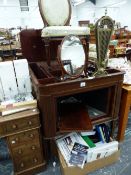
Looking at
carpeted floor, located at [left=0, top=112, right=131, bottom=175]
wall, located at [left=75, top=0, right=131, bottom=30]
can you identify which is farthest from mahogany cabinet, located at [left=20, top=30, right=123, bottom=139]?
wall, located at [left=75, top=0, right=131, bottom=30]

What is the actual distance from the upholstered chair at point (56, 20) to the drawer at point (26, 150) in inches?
30.4

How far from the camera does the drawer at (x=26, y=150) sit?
46.3 inches

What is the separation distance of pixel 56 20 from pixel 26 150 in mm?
1223

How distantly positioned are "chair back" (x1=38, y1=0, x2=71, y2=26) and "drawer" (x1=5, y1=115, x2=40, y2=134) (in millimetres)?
935

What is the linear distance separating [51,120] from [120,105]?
2.41 feet

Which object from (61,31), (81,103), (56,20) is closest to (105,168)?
(81,103)

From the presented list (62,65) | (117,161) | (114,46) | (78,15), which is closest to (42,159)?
(117,161)

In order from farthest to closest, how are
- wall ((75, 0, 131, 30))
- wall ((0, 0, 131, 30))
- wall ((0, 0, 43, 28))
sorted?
wall ((0, 0, 43, 28)), wall ((0, 0, 131, 30)), wall ((75, 0, 131, 30))

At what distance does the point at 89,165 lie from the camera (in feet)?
4.19

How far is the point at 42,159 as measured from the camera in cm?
Answer: 130

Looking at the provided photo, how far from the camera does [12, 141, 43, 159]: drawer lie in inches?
46.3

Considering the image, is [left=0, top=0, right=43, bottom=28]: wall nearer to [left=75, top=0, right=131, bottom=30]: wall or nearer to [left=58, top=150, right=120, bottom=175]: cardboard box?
[left=75, top=0, right=131, bottom=30]: wall

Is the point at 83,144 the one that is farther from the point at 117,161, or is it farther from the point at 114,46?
the point at 114,46

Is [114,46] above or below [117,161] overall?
above
